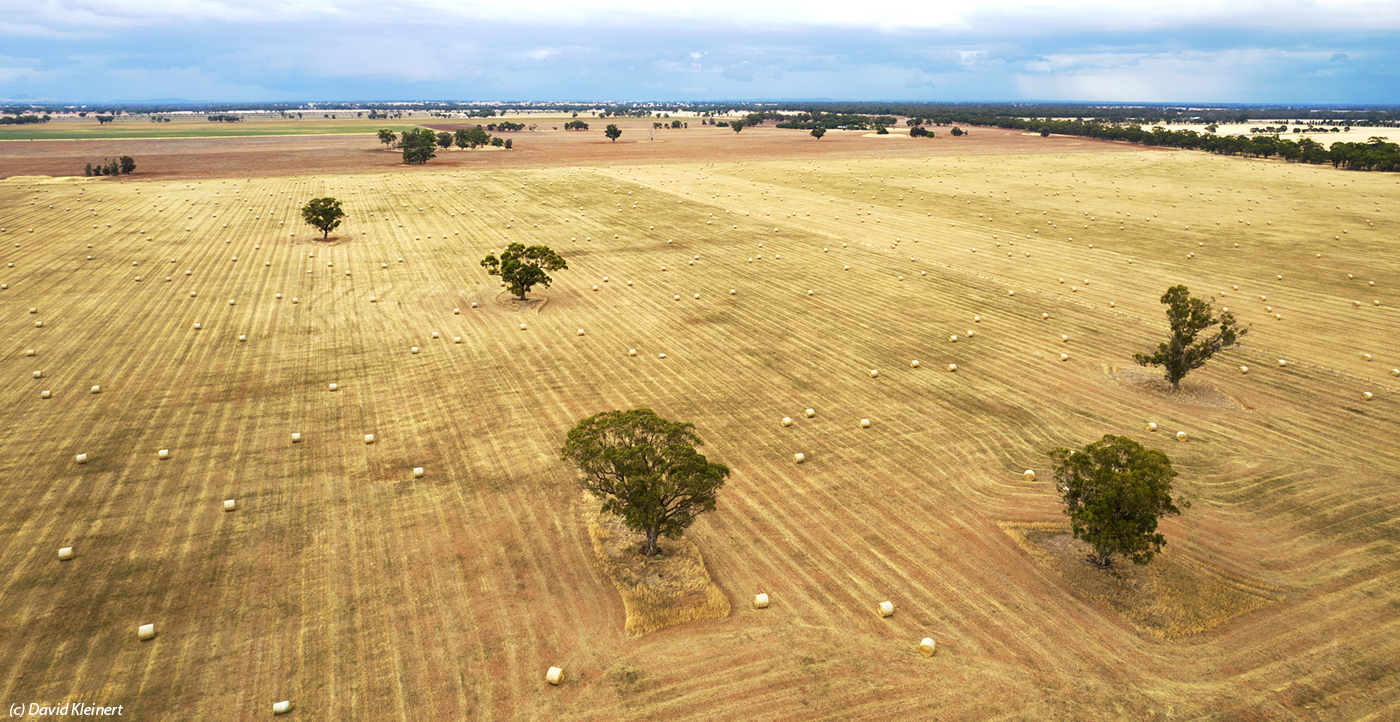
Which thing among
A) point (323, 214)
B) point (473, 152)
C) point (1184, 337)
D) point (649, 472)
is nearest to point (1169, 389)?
point (1184, 337)

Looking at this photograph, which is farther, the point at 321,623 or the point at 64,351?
the point at 64,351

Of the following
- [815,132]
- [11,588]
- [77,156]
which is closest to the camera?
[11,588]

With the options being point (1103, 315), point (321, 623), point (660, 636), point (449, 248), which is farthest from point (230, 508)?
point (1103, 315)

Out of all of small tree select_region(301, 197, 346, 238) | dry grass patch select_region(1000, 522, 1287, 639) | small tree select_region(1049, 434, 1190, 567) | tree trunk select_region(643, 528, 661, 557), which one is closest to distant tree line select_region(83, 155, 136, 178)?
small tree select_region(301, 197, 346, 238)

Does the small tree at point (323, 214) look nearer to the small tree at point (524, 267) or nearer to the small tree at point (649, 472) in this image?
the small tree at point (524, 267)

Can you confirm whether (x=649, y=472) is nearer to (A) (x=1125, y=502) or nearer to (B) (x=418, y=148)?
(A) (x=1125, y=502)

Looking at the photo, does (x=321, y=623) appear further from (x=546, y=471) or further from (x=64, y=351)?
(x=64, y=351)

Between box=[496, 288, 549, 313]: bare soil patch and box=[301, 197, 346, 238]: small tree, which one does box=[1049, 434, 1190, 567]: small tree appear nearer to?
box=[496, 288, 549, 313]: bare soil patch
